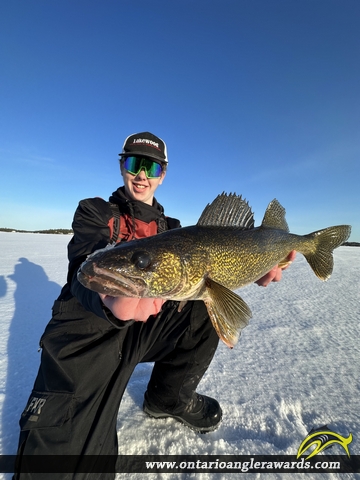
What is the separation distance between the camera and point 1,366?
2.76 meters

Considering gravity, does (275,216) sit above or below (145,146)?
below

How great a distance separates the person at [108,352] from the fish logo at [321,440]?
71 cm

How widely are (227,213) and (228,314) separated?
43.2 inches

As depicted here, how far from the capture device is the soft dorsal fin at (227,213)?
2.71 meters

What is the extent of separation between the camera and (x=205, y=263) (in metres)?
2.38

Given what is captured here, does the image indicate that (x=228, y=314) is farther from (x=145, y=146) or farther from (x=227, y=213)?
(x=145, y=146)

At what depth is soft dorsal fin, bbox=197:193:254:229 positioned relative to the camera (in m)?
2.71

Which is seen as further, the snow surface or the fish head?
the snow surface

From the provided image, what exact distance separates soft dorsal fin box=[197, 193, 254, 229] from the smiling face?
983 millimetres

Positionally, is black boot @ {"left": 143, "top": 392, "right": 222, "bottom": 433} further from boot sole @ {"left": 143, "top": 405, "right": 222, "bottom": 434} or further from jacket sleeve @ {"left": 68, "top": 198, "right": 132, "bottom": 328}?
jacket sleeve @ {"left": 68, "top": 198, "right": 132, "bottom": 328}

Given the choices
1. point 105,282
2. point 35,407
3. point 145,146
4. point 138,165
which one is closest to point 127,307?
point 105,282

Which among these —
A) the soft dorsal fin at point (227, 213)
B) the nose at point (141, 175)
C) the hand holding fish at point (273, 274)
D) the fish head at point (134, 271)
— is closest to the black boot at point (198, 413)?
the fish head at point (134, 271)

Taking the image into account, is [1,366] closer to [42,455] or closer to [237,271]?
[42,455]

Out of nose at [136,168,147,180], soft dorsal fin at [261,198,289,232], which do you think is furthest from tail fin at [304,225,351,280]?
nose at [136,168,147,180]
